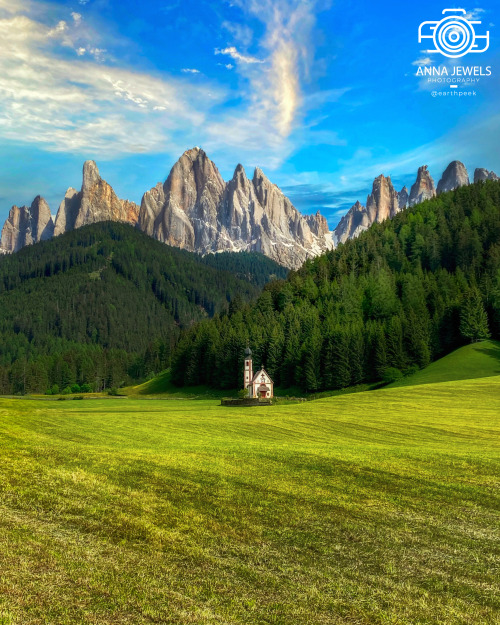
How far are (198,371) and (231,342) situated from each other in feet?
43.9

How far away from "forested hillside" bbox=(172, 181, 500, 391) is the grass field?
75.7 metres

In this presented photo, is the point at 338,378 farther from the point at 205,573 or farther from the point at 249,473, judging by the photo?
the point at 205,573

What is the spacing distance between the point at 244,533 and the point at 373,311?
119375 mm

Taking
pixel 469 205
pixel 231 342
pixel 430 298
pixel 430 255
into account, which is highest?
pixel 469 205

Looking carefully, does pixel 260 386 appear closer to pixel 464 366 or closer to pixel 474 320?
pixel 464 366

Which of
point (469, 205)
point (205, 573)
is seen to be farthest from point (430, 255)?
point (205, 573)

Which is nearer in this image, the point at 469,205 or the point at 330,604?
the point at 330,604

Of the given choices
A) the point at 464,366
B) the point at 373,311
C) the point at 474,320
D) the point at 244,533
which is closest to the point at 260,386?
the point at 464,366

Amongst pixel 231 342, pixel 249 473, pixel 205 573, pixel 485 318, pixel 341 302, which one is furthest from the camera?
pixel 341 302

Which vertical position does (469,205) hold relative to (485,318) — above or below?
above

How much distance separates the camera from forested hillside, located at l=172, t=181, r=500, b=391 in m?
104

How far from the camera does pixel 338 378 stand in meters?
101

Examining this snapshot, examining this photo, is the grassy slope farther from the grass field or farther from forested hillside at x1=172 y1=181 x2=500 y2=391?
the grass field

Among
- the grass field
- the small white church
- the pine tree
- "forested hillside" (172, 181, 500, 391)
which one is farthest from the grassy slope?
the grass field
